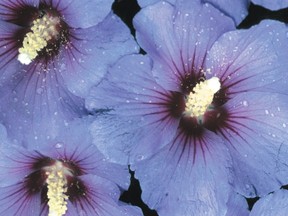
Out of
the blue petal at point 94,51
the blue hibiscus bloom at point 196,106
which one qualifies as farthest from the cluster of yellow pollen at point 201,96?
the blue petal at point 94,51

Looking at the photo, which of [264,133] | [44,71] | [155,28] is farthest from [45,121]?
[264,133]

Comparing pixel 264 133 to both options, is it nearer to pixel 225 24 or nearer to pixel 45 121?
pixel 225 24

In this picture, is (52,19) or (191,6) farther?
(52,19)

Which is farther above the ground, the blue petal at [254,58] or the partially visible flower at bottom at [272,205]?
the blue petal at [254,58]

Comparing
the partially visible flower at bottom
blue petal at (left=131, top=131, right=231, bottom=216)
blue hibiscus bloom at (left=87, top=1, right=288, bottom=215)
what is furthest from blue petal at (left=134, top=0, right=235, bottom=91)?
the partially visible flower at bottom

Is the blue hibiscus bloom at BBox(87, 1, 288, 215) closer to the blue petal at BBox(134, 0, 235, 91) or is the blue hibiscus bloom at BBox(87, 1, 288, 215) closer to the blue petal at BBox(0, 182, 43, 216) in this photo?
the blue petal at BBox(134, 0, 235, 91)

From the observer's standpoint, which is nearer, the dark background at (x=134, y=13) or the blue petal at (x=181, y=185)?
the blue petal at (x=181, y=185)

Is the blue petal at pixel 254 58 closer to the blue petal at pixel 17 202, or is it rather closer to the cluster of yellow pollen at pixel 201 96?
the cluster of yellow pollen at pixel 201 96
